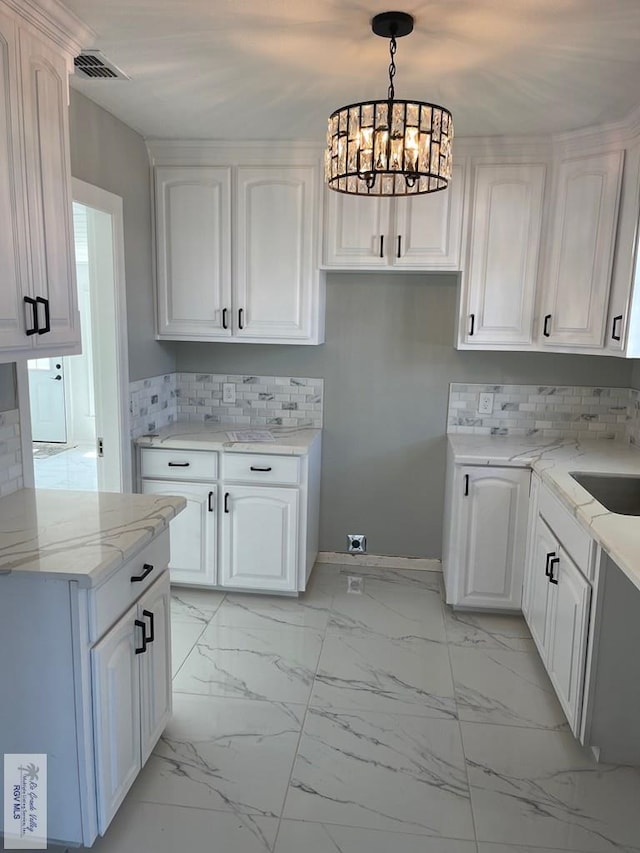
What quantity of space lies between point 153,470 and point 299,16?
86.2 inches

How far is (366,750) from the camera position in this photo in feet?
6.97

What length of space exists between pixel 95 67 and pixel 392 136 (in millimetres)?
1259

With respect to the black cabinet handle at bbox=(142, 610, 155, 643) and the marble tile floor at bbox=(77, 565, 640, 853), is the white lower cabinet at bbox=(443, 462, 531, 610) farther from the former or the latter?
the black cabinet handle at bbox=(142, 610, 155, 643)

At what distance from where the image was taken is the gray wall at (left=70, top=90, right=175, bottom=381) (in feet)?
8.32

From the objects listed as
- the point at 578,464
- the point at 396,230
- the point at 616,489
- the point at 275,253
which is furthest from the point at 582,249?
the point at 275,253

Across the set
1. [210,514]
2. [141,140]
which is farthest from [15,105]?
[210,514]

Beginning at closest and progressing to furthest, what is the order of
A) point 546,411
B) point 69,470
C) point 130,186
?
point 130,186 < point 546,411 < point 69,470

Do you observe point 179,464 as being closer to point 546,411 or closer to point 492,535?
point 492,535

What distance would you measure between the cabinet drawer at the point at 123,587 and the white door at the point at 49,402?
4.86 metres

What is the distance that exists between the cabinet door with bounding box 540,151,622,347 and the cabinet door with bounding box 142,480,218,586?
1984 millimetres

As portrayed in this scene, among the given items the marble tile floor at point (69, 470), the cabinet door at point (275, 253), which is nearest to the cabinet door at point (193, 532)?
the cabinet door at point (275, 253)

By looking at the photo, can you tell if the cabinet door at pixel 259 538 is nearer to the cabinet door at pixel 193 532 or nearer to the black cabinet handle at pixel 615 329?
the cabinet door at pixel 193 532

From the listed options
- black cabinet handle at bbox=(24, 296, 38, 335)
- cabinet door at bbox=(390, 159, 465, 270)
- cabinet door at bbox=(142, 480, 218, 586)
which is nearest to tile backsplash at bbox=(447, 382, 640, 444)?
cabinet door at bbox=(390, 159, 465, 270)

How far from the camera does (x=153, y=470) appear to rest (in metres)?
3.19
